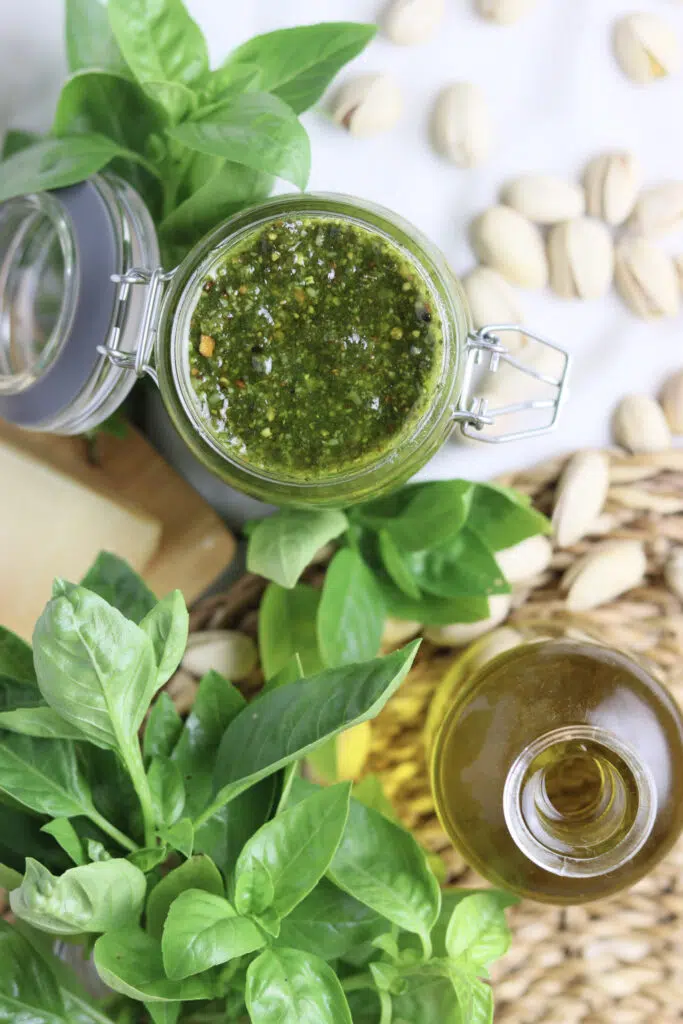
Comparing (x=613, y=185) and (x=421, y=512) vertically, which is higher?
(x=613, y=185)

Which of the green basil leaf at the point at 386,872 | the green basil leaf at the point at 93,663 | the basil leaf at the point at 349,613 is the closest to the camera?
the green basil leaf at the point at 93,663

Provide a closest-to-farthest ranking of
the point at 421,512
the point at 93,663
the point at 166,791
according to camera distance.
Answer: the point at 93,663, the point at 166,791, the point at 421,512

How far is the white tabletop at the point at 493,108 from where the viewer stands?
0.57m

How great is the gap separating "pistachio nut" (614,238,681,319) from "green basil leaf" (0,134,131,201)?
0.96ft

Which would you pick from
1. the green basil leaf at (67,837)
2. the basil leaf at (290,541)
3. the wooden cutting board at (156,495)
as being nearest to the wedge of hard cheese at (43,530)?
the wooden cutting board at (156,495)

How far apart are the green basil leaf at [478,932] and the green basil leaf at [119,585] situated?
0.20m

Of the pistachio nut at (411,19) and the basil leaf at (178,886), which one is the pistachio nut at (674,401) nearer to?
the pistachio nut at (411,19)

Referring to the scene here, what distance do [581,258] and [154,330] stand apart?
0.26m

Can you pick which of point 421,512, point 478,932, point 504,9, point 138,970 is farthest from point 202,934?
point 504,9

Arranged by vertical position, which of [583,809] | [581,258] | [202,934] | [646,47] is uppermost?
[646,47]

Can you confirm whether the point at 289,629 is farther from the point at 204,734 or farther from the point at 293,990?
the point at 293,990

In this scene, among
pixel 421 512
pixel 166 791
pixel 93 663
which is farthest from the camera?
pixel 421 512

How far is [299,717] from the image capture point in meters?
0.37

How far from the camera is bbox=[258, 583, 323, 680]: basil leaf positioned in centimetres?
55
